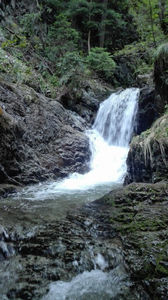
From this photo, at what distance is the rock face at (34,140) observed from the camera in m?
6.96

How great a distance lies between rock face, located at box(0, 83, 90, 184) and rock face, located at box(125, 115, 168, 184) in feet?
9.93

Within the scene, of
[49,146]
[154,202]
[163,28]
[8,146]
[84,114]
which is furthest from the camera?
[84,114]

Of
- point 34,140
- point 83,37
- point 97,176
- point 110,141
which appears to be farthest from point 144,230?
point 83,37

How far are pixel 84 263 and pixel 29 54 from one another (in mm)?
14232

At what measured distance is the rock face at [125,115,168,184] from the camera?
5062 mm

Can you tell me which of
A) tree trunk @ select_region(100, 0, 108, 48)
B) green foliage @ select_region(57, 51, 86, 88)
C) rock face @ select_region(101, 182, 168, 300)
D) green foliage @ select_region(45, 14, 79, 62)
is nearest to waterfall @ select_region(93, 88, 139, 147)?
green foliage @ select_region(57, 51, 86, 88)

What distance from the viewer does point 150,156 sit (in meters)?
5.47

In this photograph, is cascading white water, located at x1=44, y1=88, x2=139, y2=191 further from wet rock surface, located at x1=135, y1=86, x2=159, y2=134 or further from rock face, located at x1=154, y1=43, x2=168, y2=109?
rock face, located at x1=154, y1=43, x2=168, y2=109

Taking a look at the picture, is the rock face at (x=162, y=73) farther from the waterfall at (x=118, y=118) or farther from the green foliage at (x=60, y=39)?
the green foliage at (x=60, y=39)

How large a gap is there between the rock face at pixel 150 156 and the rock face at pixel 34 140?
3027mm

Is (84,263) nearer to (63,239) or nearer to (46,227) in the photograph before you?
(63,239)

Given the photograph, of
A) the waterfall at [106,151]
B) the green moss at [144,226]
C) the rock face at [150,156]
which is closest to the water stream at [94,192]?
the waterfall at [106,151]

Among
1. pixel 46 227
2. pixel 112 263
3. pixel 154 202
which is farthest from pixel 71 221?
pixel 154 202

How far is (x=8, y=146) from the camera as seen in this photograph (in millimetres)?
6820
